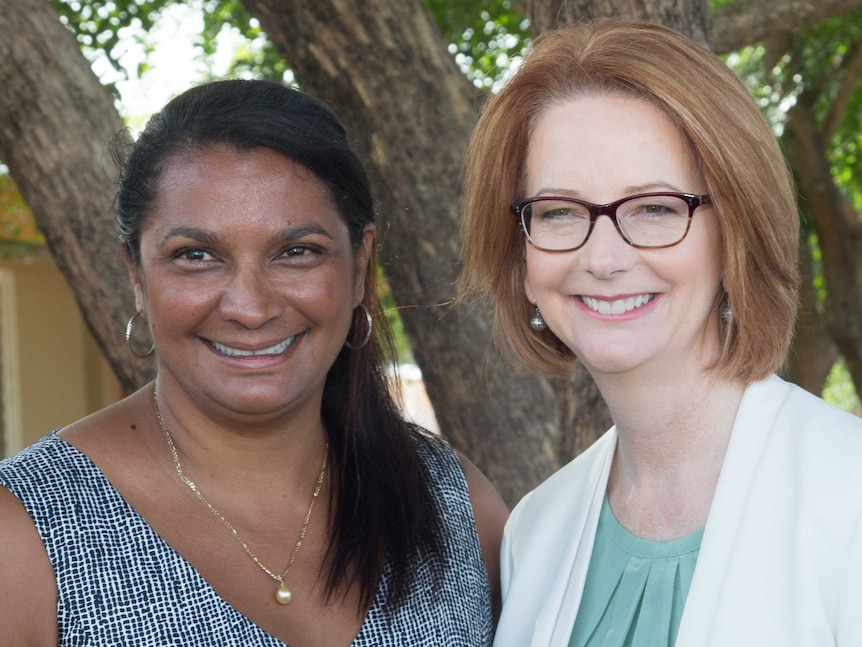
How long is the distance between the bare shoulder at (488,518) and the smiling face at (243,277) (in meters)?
0.68

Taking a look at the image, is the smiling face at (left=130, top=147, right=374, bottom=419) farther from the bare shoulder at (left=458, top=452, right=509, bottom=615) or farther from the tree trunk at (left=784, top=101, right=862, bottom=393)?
the tree trunk at (left=784, top=101, right=862, bottom=393)

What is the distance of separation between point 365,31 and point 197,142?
1.69m

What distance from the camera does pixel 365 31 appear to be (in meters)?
3.98

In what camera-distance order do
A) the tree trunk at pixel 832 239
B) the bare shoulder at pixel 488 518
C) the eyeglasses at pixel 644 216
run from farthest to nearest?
the tree trunk at pixel 832 239
the bare shoulder at pixel 488 518
the eyeglasses at pixel 644 216

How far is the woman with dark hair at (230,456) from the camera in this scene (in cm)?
231

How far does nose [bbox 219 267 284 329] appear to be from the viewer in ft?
7.82

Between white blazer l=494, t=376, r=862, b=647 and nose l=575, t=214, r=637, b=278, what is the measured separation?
0.38 metres

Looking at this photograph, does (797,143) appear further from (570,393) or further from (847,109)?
(570,393)

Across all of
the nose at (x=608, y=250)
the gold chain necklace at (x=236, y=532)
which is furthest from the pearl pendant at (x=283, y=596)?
the nose at (x=608, y=250)

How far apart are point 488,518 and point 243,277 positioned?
1050 millimetres

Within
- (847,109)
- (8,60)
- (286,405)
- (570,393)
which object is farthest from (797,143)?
(286,405)

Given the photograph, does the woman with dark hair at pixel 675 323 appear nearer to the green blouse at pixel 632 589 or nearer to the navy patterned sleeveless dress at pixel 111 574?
the green blouse at pixel 632 589

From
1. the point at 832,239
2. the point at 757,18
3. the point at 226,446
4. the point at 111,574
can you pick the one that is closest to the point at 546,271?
the point at 226,446

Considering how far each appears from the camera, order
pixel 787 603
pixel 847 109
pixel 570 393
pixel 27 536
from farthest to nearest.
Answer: pixel 847 109
pixel 570 393
pixel 27 536
pixel 787 603
